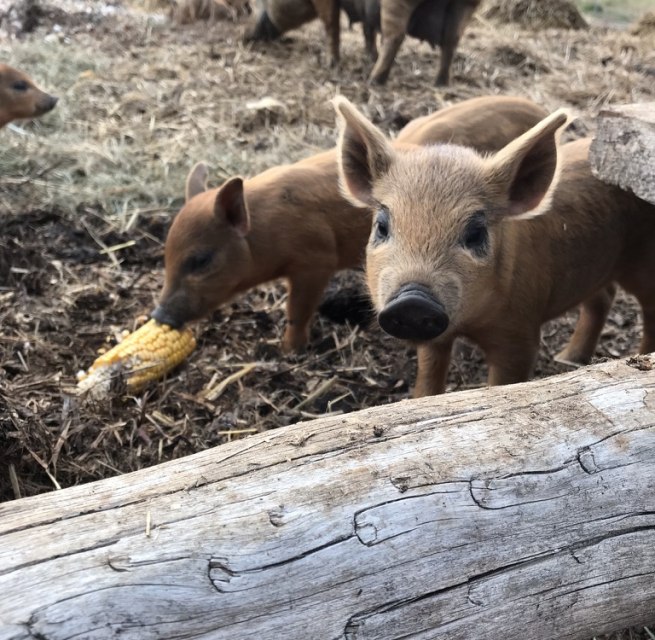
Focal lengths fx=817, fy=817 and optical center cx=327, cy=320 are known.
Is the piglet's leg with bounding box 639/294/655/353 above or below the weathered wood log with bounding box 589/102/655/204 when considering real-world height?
below

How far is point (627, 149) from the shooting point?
3.36 meters

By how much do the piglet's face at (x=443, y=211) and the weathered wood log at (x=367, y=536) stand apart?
2.36ft

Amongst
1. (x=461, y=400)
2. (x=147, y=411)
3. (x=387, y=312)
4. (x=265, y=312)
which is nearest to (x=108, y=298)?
(x=265, y=312)

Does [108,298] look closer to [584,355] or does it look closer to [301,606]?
[584,355]

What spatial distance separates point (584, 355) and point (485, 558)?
2818 millimetres

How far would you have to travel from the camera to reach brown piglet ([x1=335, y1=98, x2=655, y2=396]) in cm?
291

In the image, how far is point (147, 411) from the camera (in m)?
3.76

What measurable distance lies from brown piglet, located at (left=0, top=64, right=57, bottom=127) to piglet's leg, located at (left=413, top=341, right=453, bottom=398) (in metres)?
4.86

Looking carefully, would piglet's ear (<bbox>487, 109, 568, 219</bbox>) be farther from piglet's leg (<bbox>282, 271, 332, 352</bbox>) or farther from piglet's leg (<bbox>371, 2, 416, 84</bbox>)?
piglet's leg (<bbox>371, 2, 416, 84</bbox>)

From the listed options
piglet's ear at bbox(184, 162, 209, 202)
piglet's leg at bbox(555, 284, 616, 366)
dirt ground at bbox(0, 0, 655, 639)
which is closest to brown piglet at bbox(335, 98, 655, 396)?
piglet's leg at bbox(555, 284, 616, 366)

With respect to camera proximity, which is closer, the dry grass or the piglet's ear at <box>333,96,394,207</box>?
the piglet's ear at <box>333,96,394,207</box>

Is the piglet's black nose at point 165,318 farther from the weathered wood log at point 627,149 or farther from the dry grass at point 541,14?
the dry grass at point 541,14

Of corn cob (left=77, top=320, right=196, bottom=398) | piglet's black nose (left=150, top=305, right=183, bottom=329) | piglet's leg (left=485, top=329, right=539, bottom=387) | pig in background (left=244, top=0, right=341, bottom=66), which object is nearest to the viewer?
piglet's leg (left=485, top=329, right=539, bottom=387)

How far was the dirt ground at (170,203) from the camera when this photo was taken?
3622mm
